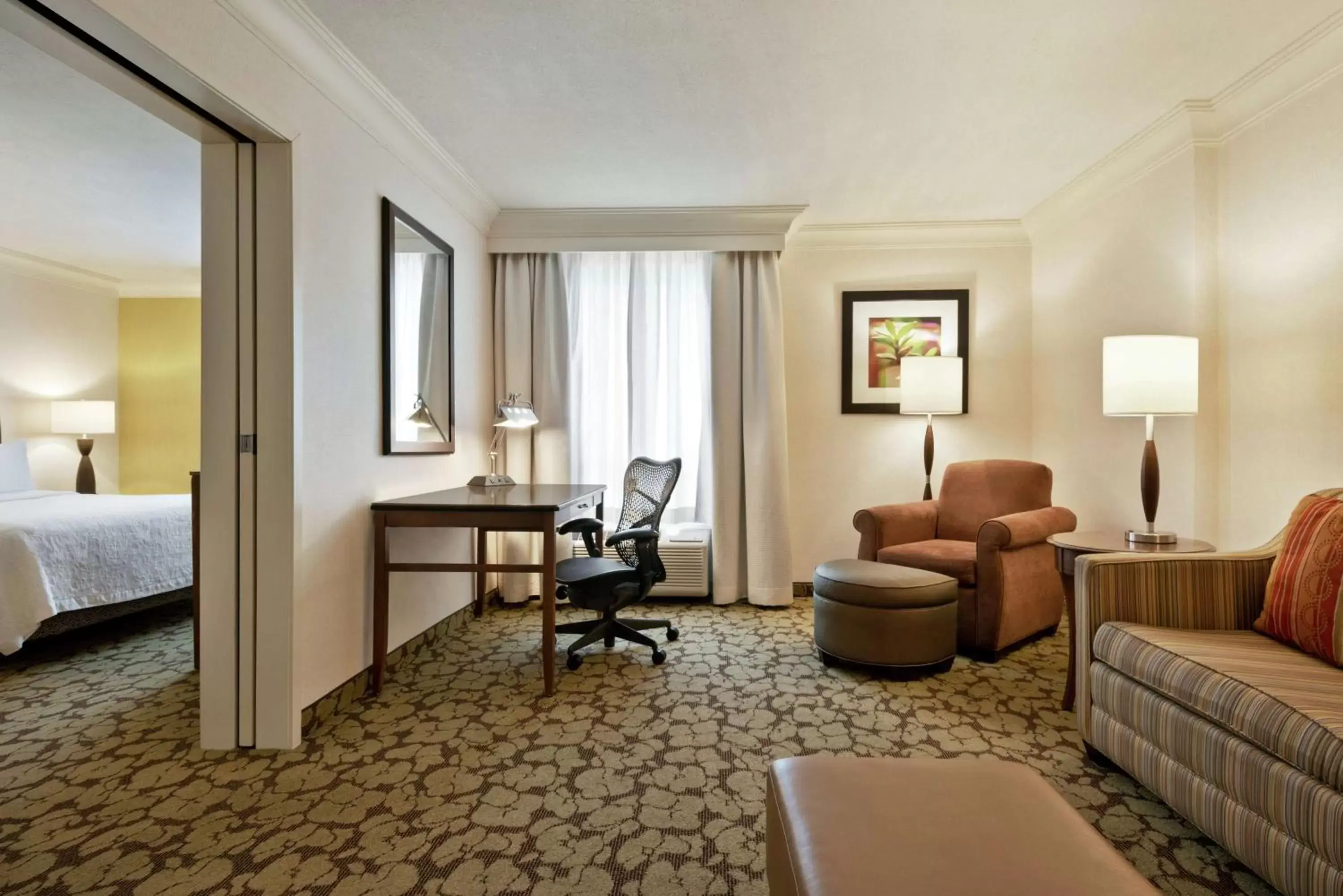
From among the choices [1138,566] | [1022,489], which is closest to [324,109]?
[1138,566]

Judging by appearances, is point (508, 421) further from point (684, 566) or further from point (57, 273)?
point (57, 273)

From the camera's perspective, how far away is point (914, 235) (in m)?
4.24

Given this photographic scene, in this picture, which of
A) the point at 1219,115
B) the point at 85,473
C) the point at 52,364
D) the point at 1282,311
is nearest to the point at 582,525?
the point at 1282,311

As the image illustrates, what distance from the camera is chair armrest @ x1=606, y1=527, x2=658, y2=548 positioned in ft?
9.56

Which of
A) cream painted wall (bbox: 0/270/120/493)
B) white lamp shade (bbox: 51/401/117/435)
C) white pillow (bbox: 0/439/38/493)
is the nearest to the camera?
white pillow (bbox: 0/439/38/493)

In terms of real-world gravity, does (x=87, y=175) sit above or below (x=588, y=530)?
above

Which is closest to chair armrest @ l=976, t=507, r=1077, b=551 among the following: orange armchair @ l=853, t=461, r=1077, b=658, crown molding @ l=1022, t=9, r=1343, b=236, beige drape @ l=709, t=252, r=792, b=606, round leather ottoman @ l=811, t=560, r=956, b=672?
orange armchair @ l=853, t=461, r=1077, b=658

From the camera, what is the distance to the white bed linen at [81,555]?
2.95 m

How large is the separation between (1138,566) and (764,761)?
4.46 feet

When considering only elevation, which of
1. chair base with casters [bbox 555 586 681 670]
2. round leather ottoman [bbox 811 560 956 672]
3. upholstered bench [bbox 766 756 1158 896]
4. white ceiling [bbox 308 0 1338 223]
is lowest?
chair base with casters [bbox 555 586 681 670]

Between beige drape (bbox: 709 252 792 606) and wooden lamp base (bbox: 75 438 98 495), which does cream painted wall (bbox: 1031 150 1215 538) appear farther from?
wooden lamp base (bbox: 75 438 98 495)

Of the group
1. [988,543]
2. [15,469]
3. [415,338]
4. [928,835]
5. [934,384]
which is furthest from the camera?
[15,469]

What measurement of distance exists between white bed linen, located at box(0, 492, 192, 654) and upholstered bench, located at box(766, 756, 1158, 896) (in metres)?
3.67

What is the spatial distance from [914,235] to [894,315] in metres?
0.55
